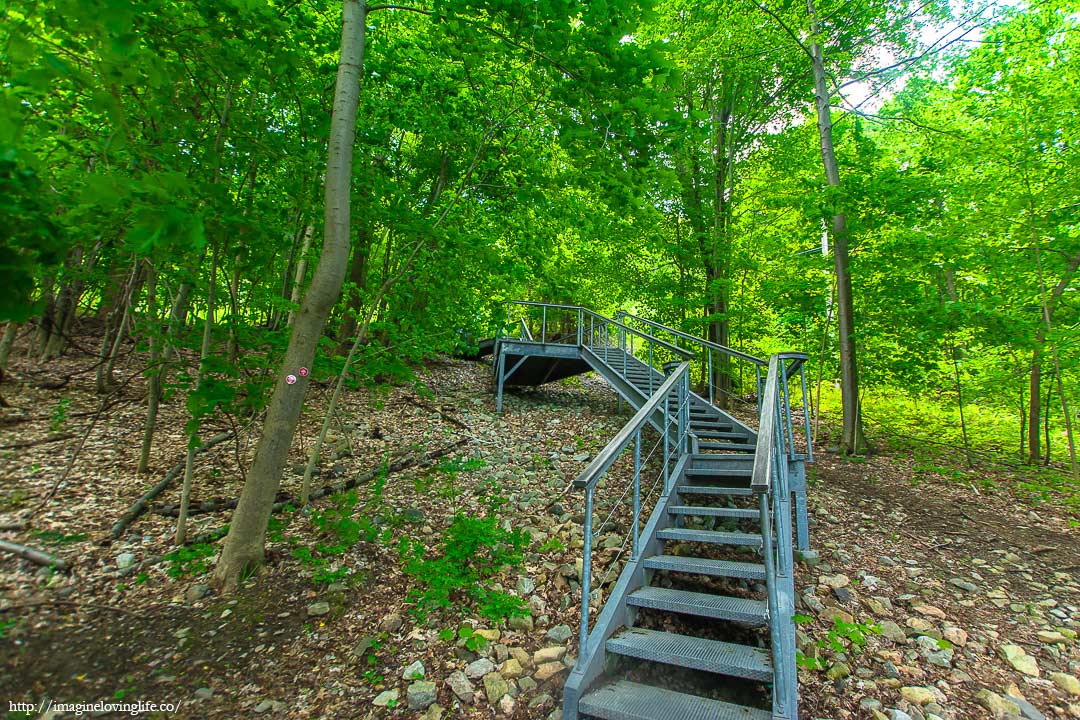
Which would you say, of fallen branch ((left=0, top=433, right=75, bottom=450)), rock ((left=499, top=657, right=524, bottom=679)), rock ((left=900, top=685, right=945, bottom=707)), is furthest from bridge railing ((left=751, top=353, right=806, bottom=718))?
fallen branch ((left=0, top=433, right=75, bottom=450))

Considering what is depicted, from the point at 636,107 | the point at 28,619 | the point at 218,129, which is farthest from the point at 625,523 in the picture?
the point at 218,129

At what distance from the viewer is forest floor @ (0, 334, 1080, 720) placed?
8.42ft

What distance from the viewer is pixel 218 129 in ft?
11.3

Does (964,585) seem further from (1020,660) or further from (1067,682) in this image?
(1067,682)

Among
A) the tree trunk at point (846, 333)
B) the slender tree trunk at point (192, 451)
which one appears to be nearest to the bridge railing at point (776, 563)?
the slender tree trunk at point (192, 451)

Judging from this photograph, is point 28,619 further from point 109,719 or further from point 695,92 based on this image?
point 695,92

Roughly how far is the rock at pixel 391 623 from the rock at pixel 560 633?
3.38 ft

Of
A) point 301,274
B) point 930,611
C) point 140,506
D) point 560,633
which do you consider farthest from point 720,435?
point 140,506

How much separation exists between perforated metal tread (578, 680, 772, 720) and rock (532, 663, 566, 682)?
0.44 meters

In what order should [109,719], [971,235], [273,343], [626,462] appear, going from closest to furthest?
1. [109,719]
2. [273,343]
3. [626,462]
4. [971,235]

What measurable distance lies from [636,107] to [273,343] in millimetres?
3432

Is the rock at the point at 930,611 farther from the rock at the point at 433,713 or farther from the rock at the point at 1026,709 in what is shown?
the rock at the point at 433,713

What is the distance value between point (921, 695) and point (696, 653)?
144cm

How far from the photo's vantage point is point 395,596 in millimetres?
3377
